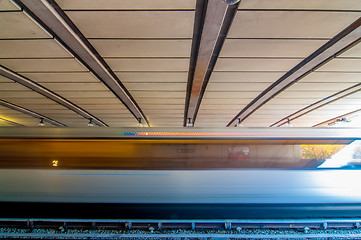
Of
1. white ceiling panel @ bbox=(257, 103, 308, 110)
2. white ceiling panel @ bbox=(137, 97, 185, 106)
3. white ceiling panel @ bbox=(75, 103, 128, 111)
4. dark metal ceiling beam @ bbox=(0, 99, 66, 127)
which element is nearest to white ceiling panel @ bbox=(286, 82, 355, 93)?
white ceiling panel @ bbox=(257, 103, 308, 110)

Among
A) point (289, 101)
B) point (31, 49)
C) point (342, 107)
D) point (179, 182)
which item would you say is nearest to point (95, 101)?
point (31, 49)

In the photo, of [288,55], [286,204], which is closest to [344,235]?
[286,204]

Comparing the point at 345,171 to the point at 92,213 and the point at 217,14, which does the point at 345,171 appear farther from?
the point at 92,213

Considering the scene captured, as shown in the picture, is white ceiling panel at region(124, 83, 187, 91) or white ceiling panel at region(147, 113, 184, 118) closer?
white ceiling panel at region(124, 83, 187, 91)

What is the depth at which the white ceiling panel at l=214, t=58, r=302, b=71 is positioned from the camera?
16.9 feet

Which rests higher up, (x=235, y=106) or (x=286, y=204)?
(x=235, y=106)

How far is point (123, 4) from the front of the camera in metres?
3.31

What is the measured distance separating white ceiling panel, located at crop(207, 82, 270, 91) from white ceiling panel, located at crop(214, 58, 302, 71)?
1103mm

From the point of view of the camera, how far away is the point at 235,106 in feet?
30.5

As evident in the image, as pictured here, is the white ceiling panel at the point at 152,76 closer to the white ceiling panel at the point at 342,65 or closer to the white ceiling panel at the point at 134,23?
the white ceiling panel at the point at 134,23

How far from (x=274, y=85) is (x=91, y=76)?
5.94 meters

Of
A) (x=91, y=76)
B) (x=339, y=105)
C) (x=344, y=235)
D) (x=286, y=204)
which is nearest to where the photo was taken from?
(x=344, y=235)

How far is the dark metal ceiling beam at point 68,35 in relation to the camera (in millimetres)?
3355

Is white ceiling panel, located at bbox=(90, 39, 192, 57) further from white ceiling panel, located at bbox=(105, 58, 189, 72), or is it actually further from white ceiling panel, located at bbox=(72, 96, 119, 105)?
white ceiling panel, located at bbox=(72, 96, 119, 105)
